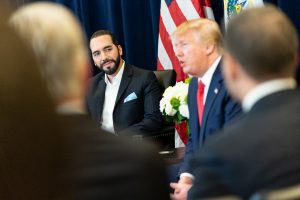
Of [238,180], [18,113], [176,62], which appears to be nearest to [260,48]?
[238,180]

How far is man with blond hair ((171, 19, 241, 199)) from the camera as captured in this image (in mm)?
2635

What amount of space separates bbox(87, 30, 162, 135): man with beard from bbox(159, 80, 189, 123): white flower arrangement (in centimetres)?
41

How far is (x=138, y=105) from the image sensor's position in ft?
13.6

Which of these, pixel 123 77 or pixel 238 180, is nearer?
pixel 238 180

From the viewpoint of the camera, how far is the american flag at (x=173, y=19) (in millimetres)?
4734

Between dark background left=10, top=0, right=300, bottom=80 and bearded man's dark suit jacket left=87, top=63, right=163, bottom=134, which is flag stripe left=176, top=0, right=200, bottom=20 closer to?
dark background left=10, top=0, right=300, bottom=80

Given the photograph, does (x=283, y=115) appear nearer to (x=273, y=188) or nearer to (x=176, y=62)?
(x=273, y=188)

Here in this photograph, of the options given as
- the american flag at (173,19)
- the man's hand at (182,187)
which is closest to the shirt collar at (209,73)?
the man's hand at (182,187)

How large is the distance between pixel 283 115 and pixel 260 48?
20 cm

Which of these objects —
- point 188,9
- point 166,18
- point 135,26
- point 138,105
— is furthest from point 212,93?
point 135,26

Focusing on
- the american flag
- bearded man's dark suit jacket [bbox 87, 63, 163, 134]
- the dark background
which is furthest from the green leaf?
the dark background

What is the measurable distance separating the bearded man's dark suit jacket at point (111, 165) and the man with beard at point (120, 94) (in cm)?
279

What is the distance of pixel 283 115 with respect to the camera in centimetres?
144

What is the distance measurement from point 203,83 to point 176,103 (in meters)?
0.75
